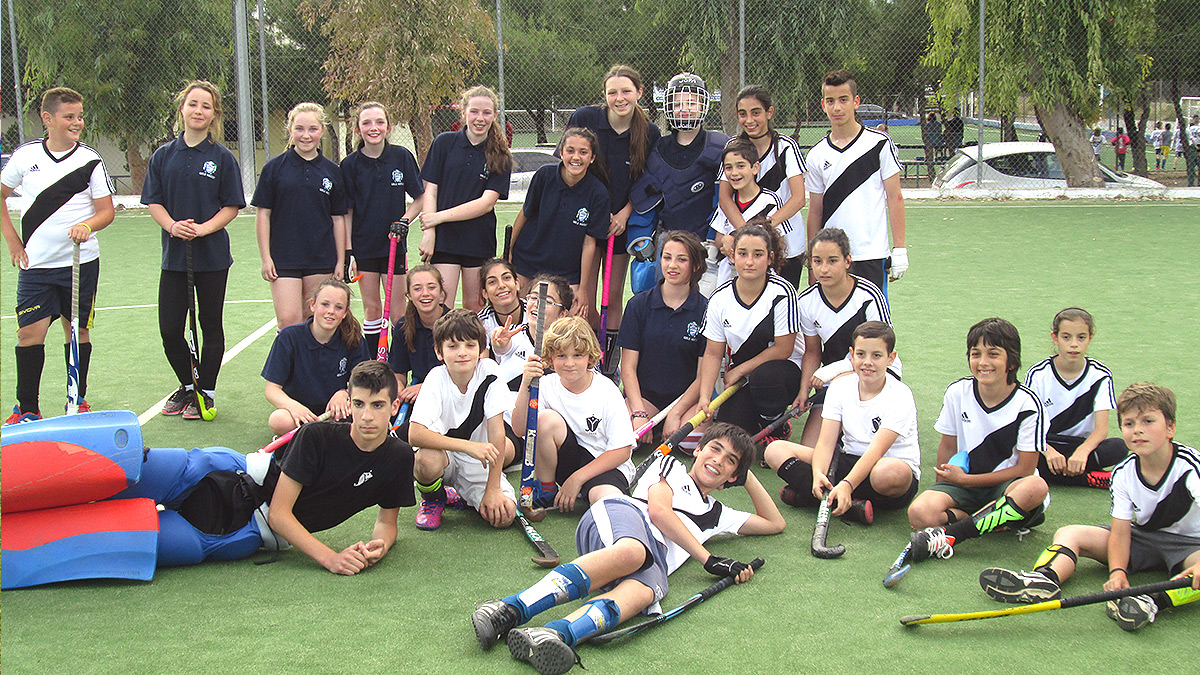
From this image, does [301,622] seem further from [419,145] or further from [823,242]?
[419,145]

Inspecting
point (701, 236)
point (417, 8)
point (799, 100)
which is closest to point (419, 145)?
point (417, 8)

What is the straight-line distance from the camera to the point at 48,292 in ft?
16.6

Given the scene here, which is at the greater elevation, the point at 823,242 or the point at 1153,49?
the point at 1153,49

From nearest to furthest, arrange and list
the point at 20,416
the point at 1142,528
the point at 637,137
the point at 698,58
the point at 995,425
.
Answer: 1. the point at 1142,528
2. the point at 995,425
3. the point at 20,416
4. the point at 637,137
5. the point at 698,58

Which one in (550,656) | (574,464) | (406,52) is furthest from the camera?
(406,52)

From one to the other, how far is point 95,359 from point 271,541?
3.54m

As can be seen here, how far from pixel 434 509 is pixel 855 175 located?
8.44 ft

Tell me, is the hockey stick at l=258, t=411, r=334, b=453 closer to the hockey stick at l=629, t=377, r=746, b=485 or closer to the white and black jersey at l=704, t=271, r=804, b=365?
the hockey stick at l=629, t=377, r=746, b=485

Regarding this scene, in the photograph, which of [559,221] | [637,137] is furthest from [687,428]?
[637,137]

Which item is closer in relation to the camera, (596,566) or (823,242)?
(596,566)

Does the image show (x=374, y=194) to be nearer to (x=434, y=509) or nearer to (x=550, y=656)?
(x=434, y=509)

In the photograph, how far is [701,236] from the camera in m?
5.42

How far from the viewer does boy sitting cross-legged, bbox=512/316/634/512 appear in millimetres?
3873

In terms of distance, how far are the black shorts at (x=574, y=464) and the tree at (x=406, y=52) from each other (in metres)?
12.2
